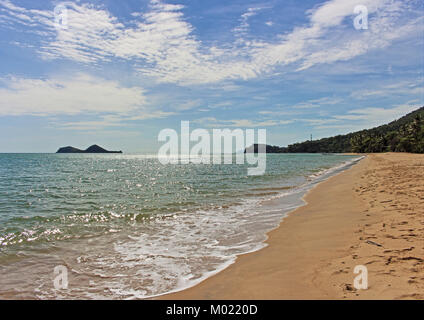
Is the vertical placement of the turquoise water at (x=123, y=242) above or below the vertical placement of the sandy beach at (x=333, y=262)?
below

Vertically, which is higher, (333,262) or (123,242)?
(333,262)

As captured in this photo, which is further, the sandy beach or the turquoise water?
the turquoise water

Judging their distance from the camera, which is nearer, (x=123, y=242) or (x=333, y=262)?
(x=333, y=262)

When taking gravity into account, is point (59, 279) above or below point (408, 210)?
below

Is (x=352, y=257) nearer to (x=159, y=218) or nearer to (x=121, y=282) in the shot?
(x=121, y=282)

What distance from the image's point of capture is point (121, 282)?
5.86 m

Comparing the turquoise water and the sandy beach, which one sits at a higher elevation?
the sandy beach

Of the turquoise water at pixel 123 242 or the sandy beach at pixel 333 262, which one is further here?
the turquoise water at pixel 123 242

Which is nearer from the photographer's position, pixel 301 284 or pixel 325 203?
pixel 301 284

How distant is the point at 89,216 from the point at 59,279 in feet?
24.7
